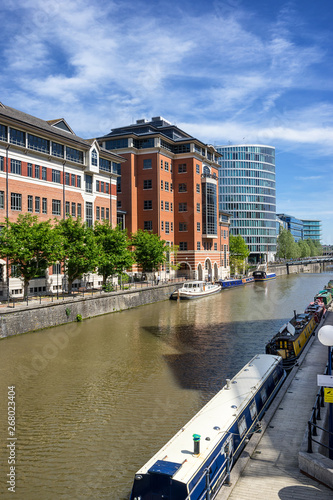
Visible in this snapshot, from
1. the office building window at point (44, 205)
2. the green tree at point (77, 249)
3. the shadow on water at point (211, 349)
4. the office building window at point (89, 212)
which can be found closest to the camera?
the shadow on water at point (211, 349)

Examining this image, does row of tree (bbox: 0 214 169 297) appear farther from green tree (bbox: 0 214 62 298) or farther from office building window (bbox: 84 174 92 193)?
office building window (bbox: 84 174 92 193)

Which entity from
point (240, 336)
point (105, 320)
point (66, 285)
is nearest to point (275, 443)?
point (240, 336)

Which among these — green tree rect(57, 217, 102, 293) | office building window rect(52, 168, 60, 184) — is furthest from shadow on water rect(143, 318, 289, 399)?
office building window rect(52, 168, 60, 184)

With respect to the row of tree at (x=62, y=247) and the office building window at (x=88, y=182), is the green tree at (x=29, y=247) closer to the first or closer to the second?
the row of tree at (x=62, y=247)

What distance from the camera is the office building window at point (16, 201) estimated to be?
44.1 meters

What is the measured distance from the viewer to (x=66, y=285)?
51.3 meters

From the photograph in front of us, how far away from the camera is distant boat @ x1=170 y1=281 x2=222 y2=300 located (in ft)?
201

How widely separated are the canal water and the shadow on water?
65 millimetres

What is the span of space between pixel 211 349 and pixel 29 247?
19.3 meters

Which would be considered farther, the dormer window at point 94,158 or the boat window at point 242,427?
the dormer window at point 94,158

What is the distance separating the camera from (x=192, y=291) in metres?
62.7

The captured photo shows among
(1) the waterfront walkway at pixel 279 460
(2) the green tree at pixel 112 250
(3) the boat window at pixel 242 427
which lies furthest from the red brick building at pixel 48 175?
(3) the boat window at pixel 242 427

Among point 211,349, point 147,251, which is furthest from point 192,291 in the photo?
point 211,349

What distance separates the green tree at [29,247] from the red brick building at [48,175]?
4199mm
